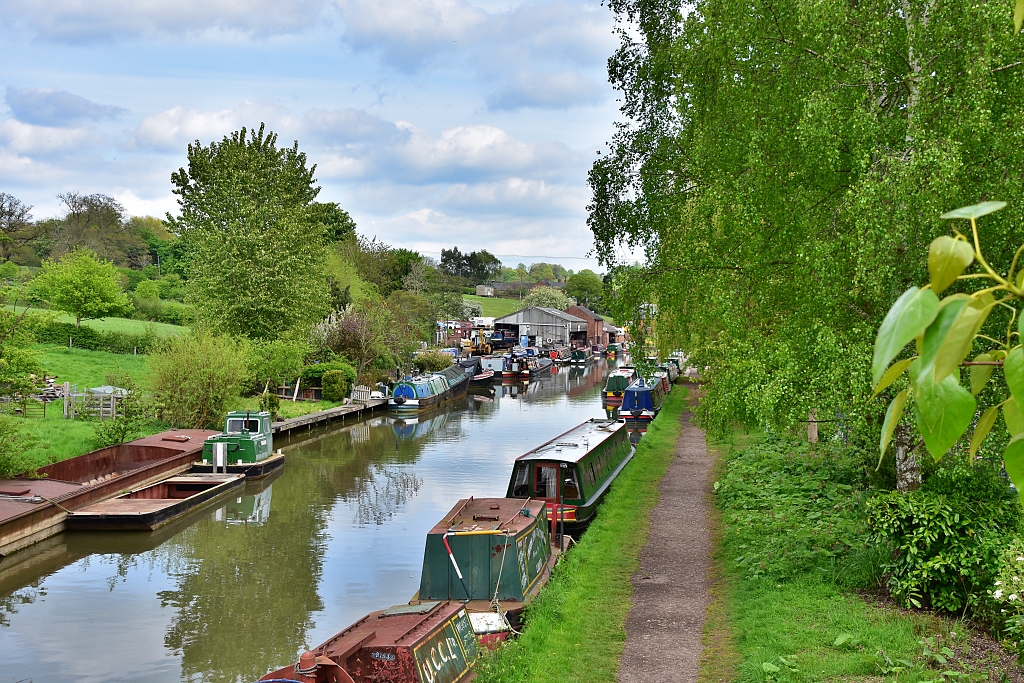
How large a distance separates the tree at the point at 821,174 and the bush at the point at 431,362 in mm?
47746

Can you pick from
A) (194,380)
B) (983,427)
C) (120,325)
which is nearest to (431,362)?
(120,325)

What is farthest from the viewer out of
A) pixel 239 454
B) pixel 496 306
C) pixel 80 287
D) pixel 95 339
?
pixel 496 306

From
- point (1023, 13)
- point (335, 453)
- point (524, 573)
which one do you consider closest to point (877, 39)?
point (524, 573)

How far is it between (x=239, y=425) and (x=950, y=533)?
83.2ft

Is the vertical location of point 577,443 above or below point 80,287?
below

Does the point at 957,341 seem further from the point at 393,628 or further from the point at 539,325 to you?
the point at 539,325

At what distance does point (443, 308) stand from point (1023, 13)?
302 feet

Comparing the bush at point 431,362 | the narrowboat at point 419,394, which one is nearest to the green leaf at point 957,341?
the narrowboat at point 419,394

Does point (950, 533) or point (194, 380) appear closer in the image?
point (950, 533)

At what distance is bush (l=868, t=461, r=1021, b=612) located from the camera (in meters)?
10.8

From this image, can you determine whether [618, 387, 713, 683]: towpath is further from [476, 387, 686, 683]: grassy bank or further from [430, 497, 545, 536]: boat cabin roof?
[430, 497, 545, 536]: boat cabin roof

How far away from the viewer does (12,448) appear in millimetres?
22891

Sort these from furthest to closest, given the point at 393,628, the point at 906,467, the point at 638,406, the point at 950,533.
Answer: the point at 638,406 → the point at 906,467 → the point at 393,628 → the point at 950,533

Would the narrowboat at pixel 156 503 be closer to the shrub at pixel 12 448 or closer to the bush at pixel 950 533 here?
the shrub at pixel 12 448
